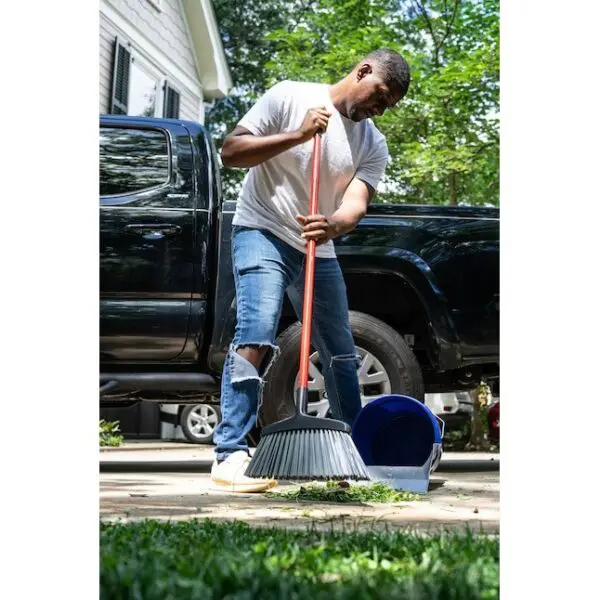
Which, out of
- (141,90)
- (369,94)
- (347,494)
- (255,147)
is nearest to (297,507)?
(347,494)

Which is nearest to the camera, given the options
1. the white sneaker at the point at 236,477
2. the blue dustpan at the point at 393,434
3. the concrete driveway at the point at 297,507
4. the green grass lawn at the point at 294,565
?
the green grass lawn at the point at 294,565

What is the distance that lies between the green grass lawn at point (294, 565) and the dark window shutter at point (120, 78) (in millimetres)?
7665

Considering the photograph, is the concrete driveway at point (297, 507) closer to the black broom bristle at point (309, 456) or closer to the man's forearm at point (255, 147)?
the black broom bristle at point (309, 456)

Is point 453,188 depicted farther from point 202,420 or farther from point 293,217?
point 293,217

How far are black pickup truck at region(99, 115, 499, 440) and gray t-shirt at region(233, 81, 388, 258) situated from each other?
926mm

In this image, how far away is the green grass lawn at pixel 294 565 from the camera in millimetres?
2006

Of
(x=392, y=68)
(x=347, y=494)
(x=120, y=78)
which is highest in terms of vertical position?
(x=120, y=78)

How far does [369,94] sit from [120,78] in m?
6.14

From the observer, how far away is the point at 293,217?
14.4 feet

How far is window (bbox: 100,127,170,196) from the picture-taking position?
559 cm

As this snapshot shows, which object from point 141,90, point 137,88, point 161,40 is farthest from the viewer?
point 161,40

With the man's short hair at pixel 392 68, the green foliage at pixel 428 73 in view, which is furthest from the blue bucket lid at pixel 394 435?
the green foliage at pixel 428 73

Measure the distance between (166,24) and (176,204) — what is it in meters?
6.71
